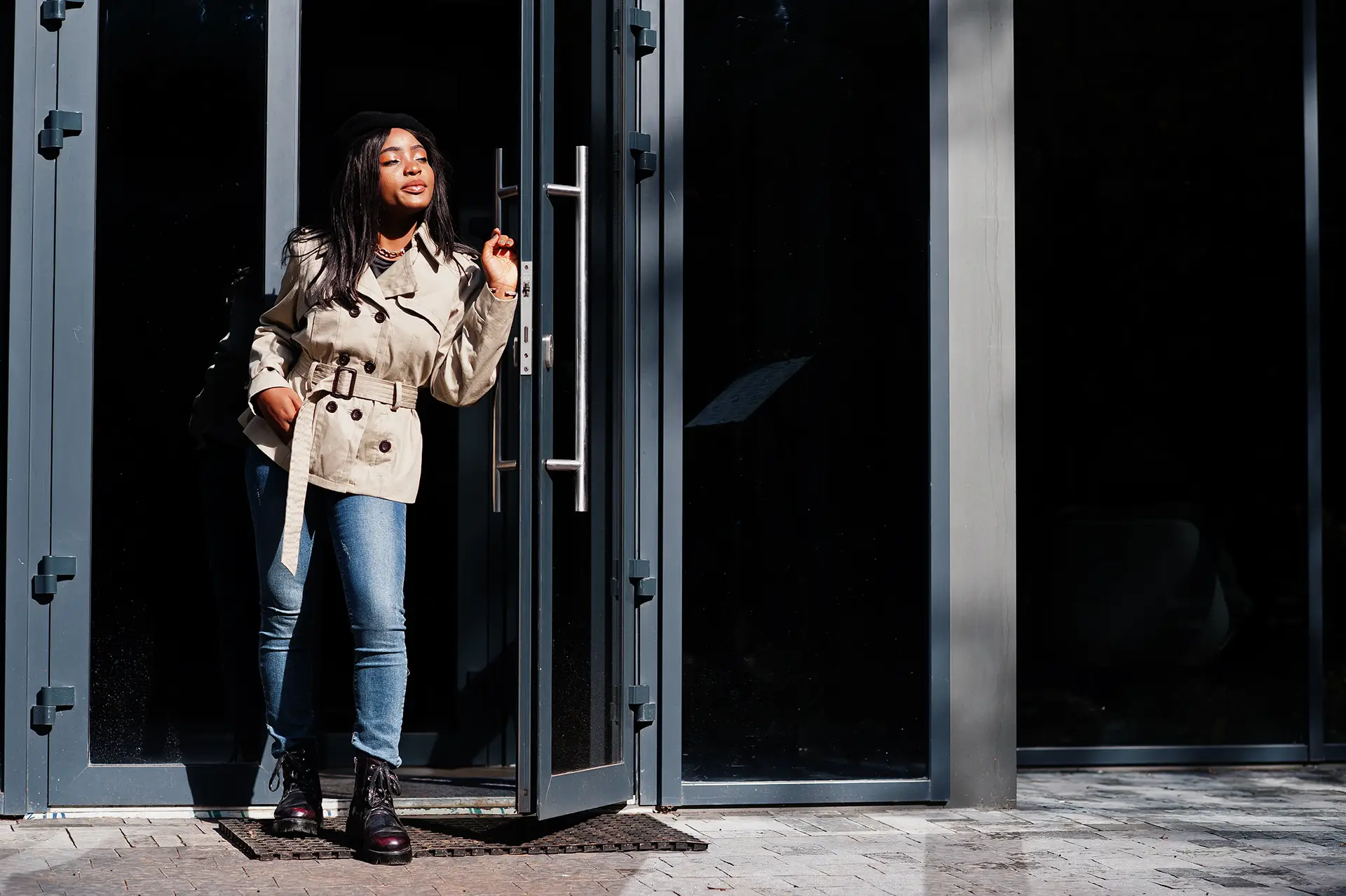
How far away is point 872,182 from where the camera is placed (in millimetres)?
5098

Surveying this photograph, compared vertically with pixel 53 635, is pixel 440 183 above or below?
above

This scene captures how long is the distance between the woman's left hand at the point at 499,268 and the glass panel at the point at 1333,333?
11.1ft

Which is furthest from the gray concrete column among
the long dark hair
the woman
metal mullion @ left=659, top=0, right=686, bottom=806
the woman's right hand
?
the woman's right hand

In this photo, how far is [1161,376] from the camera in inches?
238

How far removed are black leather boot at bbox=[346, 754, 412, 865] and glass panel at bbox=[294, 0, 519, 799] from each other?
174cm

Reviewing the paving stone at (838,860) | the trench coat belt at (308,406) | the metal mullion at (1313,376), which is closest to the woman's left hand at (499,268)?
the trench coat belt at (308,406)

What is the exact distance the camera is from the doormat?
4.21m

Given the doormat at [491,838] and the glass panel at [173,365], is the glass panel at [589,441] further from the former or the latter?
the glass panel at [173,365]

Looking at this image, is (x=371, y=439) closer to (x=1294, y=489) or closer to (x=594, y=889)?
(x=594, y=889)

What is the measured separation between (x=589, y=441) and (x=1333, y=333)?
10.3 ft

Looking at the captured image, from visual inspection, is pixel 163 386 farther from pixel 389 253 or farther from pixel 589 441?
pixel 589 441

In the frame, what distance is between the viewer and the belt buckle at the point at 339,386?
4262 mm

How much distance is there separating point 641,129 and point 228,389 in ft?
4.71

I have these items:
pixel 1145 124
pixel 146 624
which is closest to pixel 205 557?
pixel 146 624
